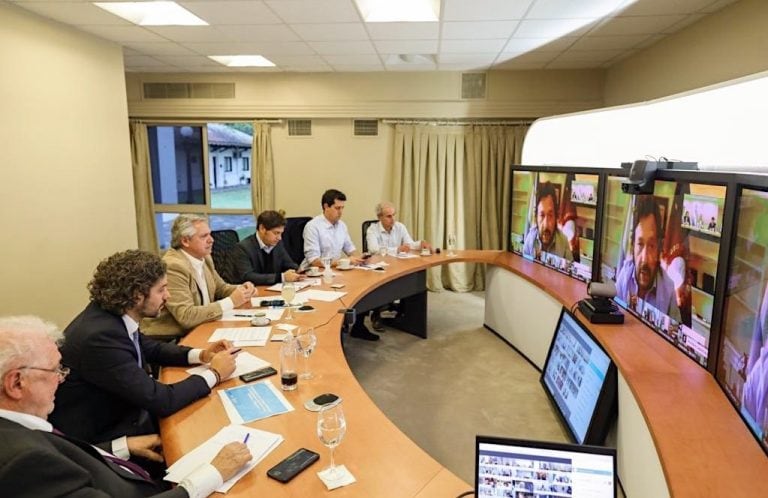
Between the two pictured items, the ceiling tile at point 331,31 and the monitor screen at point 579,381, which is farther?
the ceiling tile at point 331,31

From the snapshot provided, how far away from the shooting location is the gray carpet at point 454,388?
2779mm

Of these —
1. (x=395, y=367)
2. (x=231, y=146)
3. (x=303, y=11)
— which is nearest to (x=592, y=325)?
(x=395, y=367)

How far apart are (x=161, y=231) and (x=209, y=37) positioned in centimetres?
307

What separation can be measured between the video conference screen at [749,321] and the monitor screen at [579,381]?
0.57 meters

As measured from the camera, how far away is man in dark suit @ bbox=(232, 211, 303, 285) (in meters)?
3.45

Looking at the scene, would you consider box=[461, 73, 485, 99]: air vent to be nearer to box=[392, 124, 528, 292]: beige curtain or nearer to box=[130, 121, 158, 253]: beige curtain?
box=[392, 124, 528, 292]: beige curtain

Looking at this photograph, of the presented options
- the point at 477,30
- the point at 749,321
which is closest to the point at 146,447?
the point at 749,321

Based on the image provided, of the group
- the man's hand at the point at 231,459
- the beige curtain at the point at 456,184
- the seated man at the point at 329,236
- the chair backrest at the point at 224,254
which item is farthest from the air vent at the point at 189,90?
the man's hand at the point at 231,459

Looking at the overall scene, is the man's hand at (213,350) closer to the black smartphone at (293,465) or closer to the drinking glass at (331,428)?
the black smartphone at (293,465)

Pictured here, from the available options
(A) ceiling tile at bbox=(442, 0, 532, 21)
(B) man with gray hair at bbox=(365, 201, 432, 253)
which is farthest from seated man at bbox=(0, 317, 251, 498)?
(B) man with gray hair at bbox=(365, 201, 432, 253)

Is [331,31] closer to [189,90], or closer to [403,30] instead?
[403,30]

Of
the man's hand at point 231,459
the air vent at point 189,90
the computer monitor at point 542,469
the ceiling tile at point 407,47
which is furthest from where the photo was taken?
the air vent at point 189,90

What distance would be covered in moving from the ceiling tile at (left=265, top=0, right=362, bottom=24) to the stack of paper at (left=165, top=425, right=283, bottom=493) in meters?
2.79

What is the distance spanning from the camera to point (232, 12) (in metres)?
3.39
